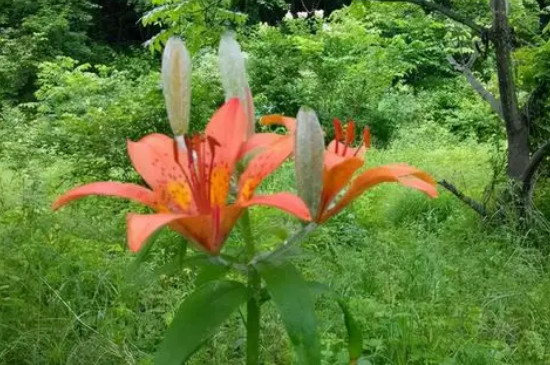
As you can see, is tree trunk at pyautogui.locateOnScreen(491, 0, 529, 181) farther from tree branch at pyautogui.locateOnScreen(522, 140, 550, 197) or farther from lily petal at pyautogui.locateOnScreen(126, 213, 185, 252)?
lily petal at pyautogui.locateOnScreen(126, 213, 185, 252)

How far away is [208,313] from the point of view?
0.66 metres

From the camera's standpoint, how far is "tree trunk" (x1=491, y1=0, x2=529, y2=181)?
365 centimetres

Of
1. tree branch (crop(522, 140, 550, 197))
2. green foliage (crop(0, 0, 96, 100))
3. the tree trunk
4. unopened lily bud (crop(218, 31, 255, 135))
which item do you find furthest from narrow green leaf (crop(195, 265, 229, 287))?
green foliage (crop(0, 0, 96, 100))

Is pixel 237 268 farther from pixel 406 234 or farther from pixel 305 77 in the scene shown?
pixel 305 77

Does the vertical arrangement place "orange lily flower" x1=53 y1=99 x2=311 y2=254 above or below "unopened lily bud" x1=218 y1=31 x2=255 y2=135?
below

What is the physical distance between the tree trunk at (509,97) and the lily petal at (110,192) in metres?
3.29

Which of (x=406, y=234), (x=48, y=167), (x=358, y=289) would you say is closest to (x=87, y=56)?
(x=48, y=167)

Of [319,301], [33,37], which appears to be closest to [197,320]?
[319,301]

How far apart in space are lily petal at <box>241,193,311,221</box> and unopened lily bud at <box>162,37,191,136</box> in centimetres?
11

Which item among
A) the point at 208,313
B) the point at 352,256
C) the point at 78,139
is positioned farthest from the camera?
the point at 78,139

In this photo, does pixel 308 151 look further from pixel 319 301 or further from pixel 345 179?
pixel 319 301

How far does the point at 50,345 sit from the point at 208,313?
5.38 ft

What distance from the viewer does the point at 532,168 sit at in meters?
3.69

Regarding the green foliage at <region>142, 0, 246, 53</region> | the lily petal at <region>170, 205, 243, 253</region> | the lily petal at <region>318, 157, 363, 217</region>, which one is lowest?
the green foliage at <region>142, 0, 246, 53</region>
